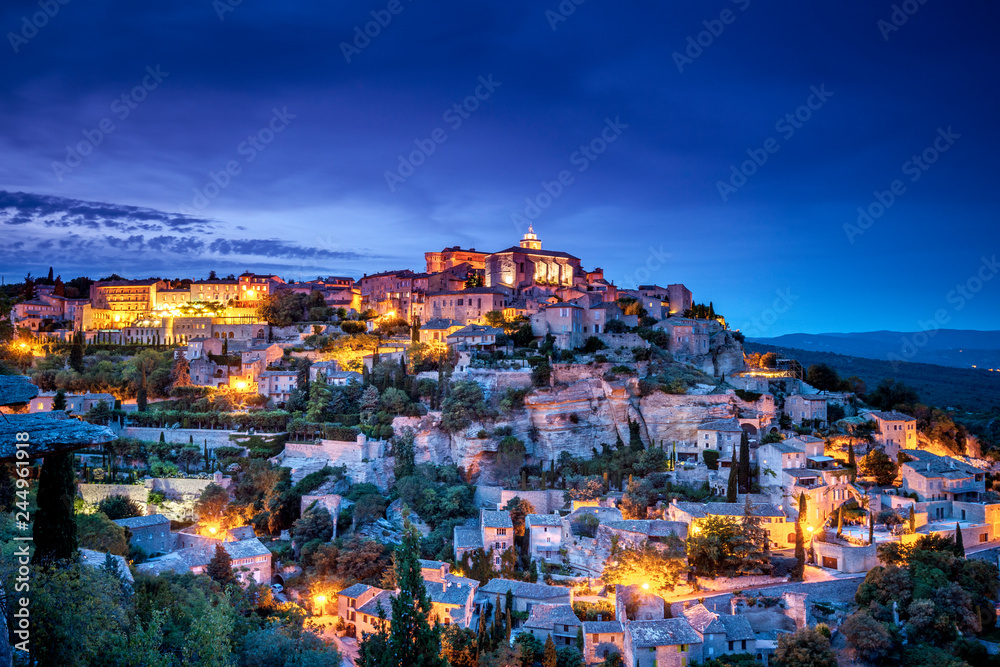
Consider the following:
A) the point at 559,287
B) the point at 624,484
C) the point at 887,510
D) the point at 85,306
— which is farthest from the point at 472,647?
the point at 85,306

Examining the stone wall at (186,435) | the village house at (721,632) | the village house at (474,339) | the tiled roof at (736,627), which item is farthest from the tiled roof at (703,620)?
the stone wall at (186,435)

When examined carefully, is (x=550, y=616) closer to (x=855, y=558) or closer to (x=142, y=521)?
(x=855, y=558)

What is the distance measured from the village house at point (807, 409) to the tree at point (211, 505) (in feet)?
92.1

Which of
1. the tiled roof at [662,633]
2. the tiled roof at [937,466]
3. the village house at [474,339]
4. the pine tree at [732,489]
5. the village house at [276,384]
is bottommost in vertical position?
the tiled roof at [662,633]

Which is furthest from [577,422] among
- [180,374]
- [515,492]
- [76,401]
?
[76,401]

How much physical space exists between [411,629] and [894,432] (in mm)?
26558

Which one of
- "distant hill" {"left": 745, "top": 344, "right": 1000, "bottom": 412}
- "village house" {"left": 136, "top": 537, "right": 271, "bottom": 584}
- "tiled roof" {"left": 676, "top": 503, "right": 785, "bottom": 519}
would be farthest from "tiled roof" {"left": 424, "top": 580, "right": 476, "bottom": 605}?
"distant hill" {"left": 745, "top": 344, "right": 1000, "bottom": 412}

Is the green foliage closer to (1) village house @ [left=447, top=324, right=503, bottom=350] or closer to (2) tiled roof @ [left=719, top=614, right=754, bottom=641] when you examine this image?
(1) village house @ [left=447, top=324, right=503, bottom=350]

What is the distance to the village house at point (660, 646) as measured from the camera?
19.8m

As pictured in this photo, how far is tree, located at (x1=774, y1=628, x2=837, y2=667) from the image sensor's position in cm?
1930

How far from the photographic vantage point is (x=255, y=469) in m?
31.4

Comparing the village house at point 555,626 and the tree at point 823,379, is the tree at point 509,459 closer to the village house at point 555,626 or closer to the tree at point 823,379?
the village house at point 555,626

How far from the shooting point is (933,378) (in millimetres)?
67000

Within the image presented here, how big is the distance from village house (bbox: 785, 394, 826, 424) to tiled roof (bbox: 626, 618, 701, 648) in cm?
1718
